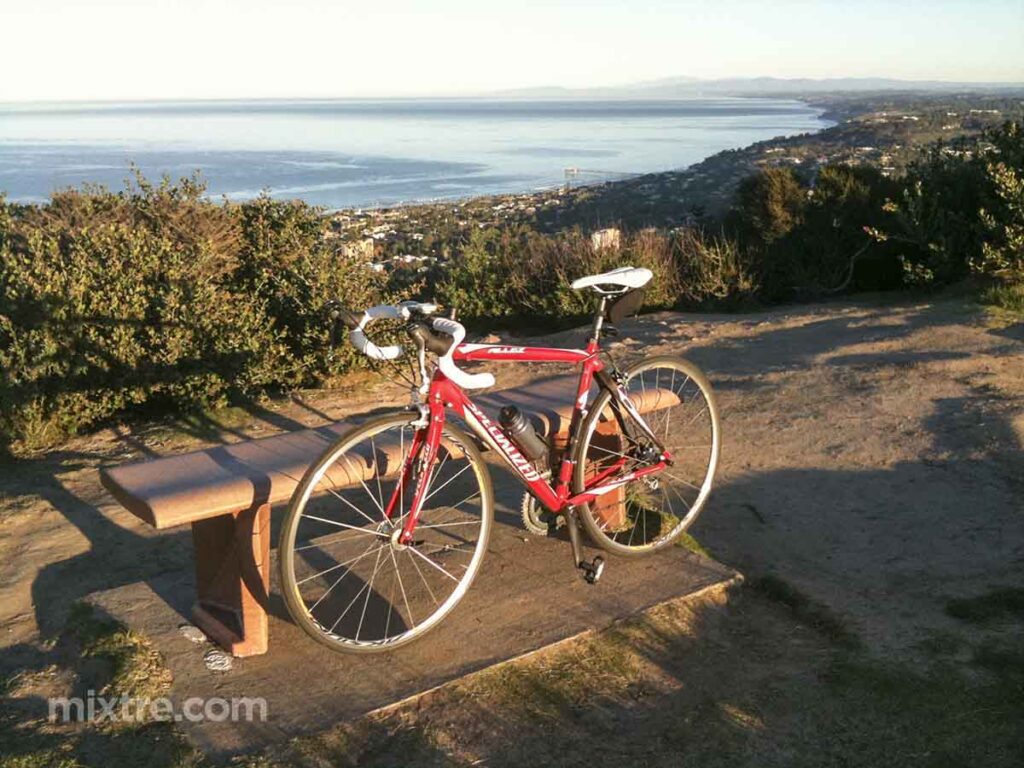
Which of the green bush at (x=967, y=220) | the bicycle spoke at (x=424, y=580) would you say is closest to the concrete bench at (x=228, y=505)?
the bicycle spoke at (x=424, y=580)

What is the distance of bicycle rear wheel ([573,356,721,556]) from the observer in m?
4.73

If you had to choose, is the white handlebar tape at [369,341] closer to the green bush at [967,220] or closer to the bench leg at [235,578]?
the bench leg at [235,578]

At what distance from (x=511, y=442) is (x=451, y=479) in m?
0.28

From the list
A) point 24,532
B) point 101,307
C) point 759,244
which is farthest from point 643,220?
point 24,532

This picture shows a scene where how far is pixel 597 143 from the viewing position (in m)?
52.2

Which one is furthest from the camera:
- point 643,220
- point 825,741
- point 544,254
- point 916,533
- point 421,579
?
point 643,220

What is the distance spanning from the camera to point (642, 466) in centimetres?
490

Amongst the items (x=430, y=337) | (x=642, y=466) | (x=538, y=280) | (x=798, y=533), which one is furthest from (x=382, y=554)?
(x=538, y=280)

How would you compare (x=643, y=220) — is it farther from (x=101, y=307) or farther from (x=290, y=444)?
(x=290, y=444)

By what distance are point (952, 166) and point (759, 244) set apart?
2.43 metres

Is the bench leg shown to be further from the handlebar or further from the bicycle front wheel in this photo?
the handlebar

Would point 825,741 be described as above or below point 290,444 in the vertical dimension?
Answer: below

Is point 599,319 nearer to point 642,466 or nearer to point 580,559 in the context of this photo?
point 642,466

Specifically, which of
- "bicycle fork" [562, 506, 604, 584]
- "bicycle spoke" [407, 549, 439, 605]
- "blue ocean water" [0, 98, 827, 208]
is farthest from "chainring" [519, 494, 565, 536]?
"blue ocean water" [0, 98, 827, 208]
